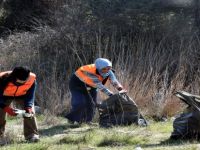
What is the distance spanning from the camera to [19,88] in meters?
8.38

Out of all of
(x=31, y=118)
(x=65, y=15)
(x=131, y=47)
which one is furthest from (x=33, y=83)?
(x=65, y=15)

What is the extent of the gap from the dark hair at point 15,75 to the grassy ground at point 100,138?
0.94 metres

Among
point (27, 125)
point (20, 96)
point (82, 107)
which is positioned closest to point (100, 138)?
point (27, 125)

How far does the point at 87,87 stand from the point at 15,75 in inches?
115

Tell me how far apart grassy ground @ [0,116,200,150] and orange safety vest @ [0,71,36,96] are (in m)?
0.69

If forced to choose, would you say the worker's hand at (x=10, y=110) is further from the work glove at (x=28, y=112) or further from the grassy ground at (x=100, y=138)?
the grassy ground at (x=100, y=138)

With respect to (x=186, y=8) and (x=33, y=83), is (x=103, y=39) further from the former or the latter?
(x=33, y=83)

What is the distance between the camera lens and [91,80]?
10.5 m

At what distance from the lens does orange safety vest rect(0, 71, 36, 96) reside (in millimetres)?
8273

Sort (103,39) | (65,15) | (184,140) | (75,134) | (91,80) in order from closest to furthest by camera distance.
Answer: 1. (184,140)
2. (75,134)
3. (91,80)
4. (103,39)
5. (65,15)

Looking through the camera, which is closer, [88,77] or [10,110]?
[10,110]

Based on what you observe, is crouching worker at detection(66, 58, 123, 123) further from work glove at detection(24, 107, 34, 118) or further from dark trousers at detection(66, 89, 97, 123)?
work glove at detection(24, 107, 34, 118)

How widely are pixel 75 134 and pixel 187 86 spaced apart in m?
4.30

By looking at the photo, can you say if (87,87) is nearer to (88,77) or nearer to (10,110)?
(88,77)
